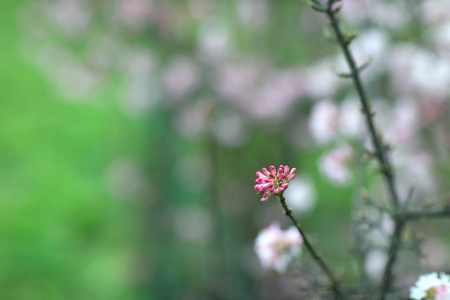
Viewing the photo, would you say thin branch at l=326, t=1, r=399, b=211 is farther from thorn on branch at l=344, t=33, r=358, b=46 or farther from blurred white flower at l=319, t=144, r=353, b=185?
blurred white flower at l=319, t=144, r=353, b=185

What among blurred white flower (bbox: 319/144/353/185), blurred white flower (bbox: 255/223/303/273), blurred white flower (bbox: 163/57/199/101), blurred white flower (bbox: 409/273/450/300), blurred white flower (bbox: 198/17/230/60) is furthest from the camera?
Result: blurred white flower (bbox: 163/57/199/101)

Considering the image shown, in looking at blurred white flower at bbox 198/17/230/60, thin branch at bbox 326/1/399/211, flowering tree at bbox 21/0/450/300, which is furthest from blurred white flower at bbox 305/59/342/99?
thin branch at bbox 326/1/399/211

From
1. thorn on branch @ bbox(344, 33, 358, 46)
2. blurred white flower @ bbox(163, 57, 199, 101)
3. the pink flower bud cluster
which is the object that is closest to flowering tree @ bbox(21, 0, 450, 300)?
blurred white flower @ bbox(163, 57, 199, 101)

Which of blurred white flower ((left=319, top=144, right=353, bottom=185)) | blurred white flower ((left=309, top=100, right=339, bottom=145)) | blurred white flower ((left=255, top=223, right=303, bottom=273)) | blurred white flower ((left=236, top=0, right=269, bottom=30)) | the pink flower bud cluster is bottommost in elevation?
the pink flower bud cluster

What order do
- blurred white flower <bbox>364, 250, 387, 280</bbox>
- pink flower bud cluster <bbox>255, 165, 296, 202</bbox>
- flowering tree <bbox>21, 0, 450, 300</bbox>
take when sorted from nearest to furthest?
1. pink flower bud cluster <bbox>255, 165, 296, 202</bbox>
2. blurred white flower <bbox>364, 250, 387, 280</bbox>
3. flowering tree <bbox>21, 0, 450, 300</bbox>

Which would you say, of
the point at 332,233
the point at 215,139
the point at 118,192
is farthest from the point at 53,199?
the point at 332,233

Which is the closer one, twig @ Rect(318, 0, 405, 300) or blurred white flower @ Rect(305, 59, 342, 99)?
twig @ Rect(318, 0, 405, 300)

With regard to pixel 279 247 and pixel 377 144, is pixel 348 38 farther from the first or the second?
pixel 279 247

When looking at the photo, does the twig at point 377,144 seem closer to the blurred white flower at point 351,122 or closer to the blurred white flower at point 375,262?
the blurred white flower at point 351,122

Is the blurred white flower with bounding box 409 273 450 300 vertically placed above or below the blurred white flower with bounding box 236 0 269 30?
below
